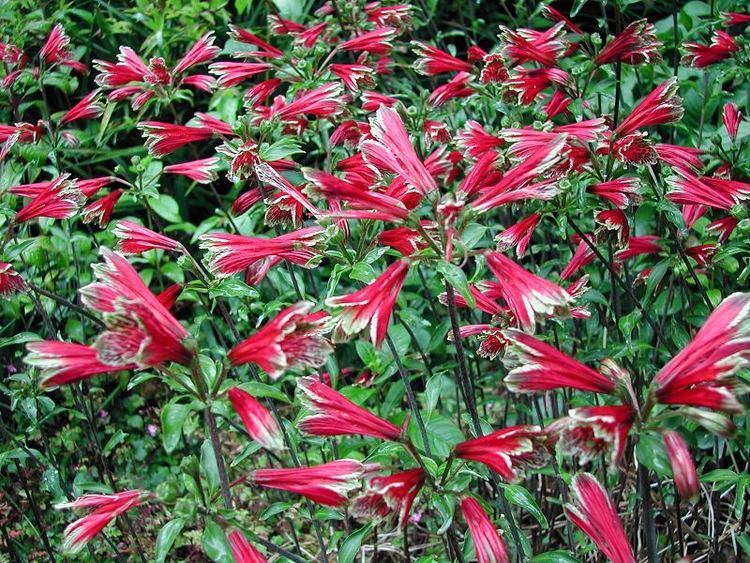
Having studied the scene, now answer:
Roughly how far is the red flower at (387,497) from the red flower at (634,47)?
4.79 feet

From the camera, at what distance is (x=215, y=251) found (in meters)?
1.67

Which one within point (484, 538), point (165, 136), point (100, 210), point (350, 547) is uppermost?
point (165, 136)

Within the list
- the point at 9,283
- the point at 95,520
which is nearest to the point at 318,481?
the point at 95,520

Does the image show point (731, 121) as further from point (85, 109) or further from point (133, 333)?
point (85, 109)

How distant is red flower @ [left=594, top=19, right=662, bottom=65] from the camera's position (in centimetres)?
218

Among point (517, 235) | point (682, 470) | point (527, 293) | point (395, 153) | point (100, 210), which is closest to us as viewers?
point (682, 470)

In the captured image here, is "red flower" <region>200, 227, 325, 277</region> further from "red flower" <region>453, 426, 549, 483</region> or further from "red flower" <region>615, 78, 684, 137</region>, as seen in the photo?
"red flower" <region>615, 78, 684, 137</region>

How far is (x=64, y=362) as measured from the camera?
4.10 feet

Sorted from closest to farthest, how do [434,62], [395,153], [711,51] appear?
[395,153]
[711,51]
[434,62]

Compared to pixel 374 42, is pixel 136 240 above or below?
below

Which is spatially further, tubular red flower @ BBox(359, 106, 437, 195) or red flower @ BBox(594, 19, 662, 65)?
red flower @ BBox(594, 19, 662, 65)

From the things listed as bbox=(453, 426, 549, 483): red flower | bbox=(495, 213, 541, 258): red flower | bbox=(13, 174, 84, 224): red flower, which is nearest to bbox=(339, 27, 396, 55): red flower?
bbox=(13, 174, 84, 224): red flower

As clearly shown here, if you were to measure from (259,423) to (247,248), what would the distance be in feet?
1.67

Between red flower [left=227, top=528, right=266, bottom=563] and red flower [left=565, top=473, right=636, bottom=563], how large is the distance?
542mm
